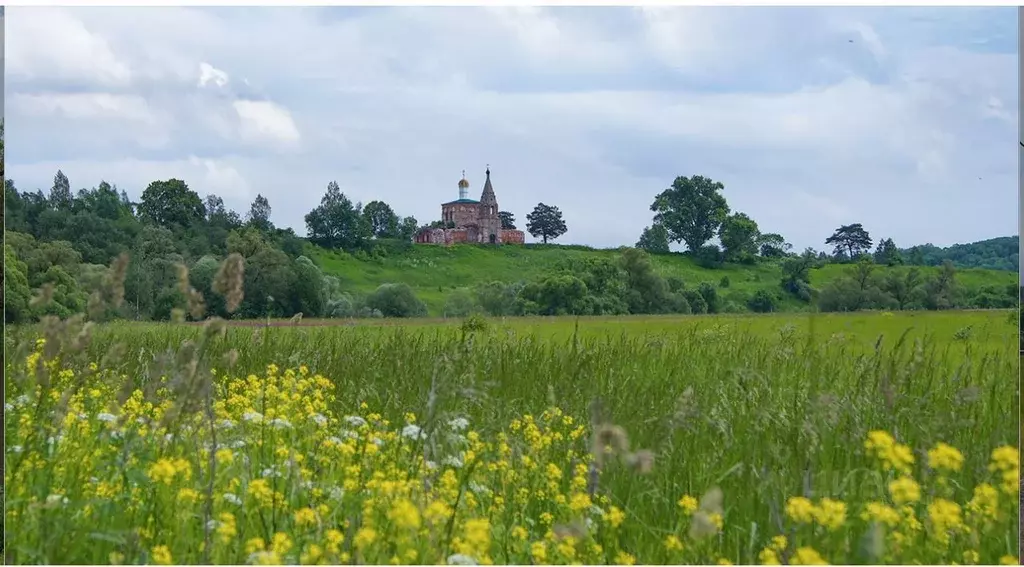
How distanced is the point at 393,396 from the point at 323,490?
7.35 ft

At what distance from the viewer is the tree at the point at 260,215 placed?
7109 mm

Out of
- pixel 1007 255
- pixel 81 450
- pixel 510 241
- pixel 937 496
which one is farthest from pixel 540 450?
pixel 510 241

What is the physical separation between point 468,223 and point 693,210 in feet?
7.93

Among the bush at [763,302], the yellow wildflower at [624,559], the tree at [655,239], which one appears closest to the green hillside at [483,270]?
the bush at [763,302]

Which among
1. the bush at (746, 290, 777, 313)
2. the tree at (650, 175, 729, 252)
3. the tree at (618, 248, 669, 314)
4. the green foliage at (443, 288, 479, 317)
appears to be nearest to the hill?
the tree at (650, 175, 729, 252)

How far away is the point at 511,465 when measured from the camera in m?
3.92

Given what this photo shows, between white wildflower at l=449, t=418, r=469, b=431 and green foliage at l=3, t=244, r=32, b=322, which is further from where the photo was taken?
green foliage at l=3, t=244, r=32, b=322

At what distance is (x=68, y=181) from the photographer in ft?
20.6

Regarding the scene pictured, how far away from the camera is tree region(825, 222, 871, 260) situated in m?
7.18

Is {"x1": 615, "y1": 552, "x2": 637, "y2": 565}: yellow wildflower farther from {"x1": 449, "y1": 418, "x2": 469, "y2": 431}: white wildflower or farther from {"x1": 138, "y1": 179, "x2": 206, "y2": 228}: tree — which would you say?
{"x1": 138, "y1": 179, "x2": 206, "y2": 228}: tree

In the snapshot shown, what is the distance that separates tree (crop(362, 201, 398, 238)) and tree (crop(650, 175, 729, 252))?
8.35ft

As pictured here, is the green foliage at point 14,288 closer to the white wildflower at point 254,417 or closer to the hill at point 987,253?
the white wildflower at point 254,417

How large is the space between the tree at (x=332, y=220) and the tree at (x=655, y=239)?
275cm

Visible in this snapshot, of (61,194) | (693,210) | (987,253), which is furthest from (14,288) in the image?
(693,210)
